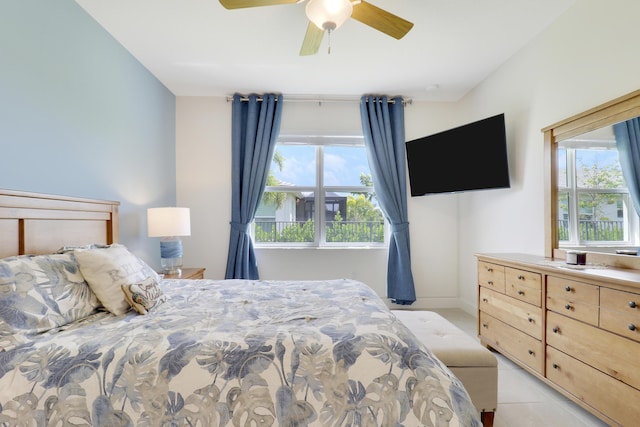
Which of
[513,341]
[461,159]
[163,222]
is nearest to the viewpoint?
[513,341]

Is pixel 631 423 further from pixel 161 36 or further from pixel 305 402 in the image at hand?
pixel 161 36

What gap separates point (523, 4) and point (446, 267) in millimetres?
2780

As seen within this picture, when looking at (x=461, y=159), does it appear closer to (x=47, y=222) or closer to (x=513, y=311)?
(x=513, y=311)

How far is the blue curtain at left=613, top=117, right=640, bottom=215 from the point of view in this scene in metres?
A: 1.80

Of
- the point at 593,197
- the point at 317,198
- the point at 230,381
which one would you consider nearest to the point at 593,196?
the point at 593,197

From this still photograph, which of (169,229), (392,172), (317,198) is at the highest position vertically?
(392,172)

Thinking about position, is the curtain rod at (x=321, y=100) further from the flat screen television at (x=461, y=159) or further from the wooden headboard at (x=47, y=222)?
the wooden headboard at (x=47, y=222)

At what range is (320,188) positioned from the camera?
392 centimetres

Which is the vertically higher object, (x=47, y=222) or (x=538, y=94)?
(x=538, y=94)

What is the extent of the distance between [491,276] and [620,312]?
3.32ft

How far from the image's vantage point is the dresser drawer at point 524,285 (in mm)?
2043

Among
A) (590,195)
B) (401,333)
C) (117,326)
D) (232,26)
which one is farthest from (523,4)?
(117,326)

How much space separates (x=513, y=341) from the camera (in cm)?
227

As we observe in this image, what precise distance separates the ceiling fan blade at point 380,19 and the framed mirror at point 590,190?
139 cm
